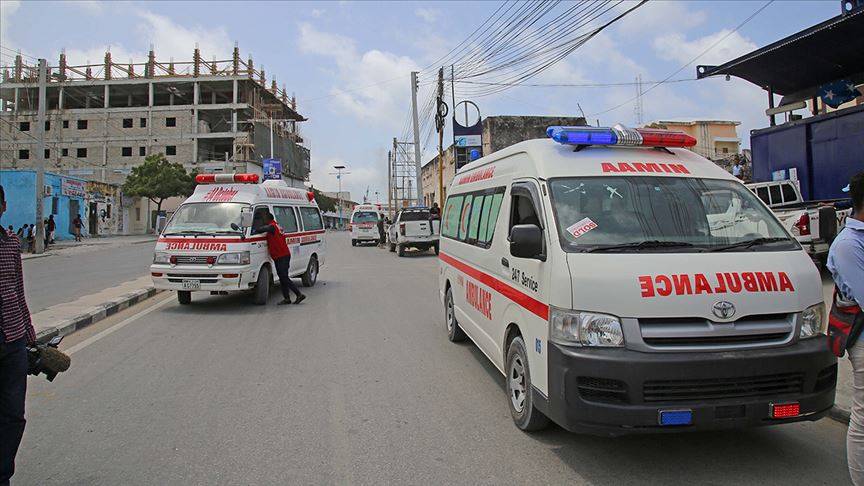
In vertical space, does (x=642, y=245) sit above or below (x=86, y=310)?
above

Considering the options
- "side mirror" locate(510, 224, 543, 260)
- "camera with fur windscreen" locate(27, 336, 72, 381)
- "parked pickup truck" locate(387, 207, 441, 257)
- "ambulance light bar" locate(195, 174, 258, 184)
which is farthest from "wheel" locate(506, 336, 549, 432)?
"parked pickup truck" locate(387, 207, 441, 257)

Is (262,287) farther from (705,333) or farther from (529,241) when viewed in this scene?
(705,333)

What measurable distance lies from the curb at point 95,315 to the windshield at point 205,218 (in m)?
1.71

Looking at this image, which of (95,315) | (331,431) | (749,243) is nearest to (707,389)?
(749,243)

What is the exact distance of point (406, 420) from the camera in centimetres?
459

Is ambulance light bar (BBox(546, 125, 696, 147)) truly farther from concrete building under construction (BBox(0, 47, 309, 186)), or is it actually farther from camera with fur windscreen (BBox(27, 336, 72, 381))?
concrete building under construction (BBox(0, 47, 309, 186))

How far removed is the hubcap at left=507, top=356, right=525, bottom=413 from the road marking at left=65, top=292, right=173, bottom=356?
5845 millimetres

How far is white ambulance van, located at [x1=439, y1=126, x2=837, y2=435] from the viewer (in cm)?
335

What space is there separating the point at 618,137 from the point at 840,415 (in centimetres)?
291

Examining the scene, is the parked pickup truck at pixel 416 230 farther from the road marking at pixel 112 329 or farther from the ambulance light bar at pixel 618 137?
the ambulance light bar at pixel 618 137

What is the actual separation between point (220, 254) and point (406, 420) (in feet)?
21.0

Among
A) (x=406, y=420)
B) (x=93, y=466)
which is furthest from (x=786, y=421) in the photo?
(x=93, y=466)

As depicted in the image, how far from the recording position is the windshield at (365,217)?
31688mm

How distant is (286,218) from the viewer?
1218 cm
